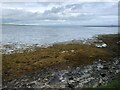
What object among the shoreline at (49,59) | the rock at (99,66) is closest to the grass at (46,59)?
the shoreline at (49,59)

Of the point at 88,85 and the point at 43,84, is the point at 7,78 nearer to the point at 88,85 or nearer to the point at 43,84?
the point at 43,84

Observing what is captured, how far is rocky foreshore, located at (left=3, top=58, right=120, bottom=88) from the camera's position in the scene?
85.3 feet

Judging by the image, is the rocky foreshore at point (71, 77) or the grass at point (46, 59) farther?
the grass at point (46, 59)

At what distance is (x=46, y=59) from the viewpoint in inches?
1379

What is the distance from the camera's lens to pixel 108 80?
27.1 metres

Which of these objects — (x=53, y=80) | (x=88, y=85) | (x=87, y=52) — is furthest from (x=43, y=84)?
(x=87, y=52)

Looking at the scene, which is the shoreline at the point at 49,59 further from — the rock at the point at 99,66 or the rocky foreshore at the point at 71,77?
the rock at the point at 99,66

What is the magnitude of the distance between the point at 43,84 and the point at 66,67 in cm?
631

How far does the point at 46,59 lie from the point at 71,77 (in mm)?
7302

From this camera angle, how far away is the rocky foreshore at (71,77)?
2600 centimetres

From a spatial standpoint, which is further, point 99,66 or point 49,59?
point 49,59

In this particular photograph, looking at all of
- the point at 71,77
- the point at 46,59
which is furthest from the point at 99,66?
the point at 46,59

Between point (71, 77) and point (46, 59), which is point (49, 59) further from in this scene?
point (71, 77)

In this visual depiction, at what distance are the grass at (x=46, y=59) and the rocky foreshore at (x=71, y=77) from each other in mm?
1367
